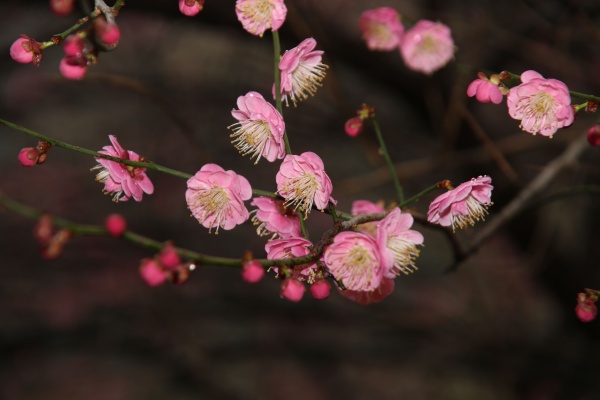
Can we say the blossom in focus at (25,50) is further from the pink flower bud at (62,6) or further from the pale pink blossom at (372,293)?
the pale pink blossom at (372,293)

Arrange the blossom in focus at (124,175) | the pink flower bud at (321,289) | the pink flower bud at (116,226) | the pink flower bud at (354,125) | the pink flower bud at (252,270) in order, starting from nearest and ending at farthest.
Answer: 1. the pink flower bud at (116,226)
2. the pink flower bud at (252,270)
3. the pink flower bud at (321,289)
4. the blossom in focus at (124,175)
5. the pink flower bud at (354,125)

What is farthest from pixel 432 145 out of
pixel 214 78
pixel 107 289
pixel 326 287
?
pixel 326 287

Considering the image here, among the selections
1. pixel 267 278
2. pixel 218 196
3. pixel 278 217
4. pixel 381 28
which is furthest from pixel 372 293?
pixel 267 278

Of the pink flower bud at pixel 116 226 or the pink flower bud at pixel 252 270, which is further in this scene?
the pink flower bud at pixel 252 270

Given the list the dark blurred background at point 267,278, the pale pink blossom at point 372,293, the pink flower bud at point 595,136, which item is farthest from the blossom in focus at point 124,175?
the dark blurred background at point 267,278

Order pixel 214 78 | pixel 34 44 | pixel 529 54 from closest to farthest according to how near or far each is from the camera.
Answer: pixel 34 44
pixel 529 54
pixel 214 78

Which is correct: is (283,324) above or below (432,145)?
below

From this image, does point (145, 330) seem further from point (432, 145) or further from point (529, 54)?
point (529, 54)
